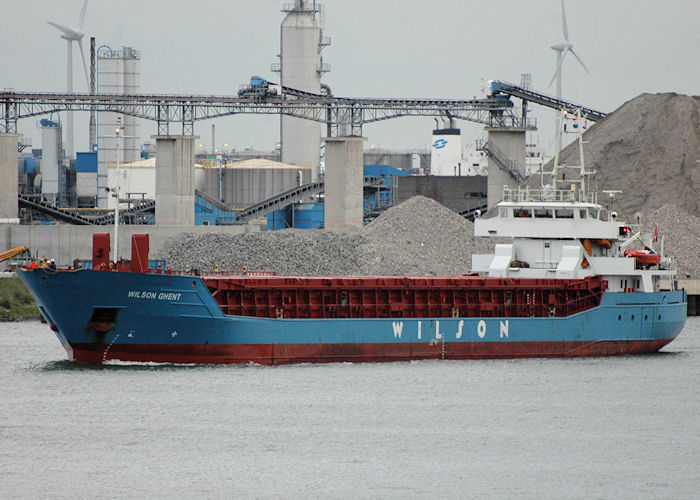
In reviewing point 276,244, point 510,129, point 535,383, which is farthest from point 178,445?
point 510,129

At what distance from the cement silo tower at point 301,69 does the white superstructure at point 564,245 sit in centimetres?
5637

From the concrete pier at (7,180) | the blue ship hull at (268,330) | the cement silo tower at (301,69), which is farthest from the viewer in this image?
the cement silo tower at (301,69)

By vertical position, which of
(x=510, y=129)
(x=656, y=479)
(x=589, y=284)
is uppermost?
(x=510, y=129)

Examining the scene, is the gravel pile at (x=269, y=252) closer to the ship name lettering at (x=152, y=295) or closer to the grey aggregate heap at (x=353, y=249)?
the grey aggregate heap at (x=353, y=249)

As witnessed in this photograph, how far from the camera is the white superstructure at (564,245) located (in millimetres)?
45438

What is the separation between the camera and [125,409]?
111 ft

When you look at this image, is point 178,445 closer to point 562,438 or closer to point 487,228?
point 562,438

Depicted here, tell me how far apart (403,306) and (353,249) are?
25410 mm

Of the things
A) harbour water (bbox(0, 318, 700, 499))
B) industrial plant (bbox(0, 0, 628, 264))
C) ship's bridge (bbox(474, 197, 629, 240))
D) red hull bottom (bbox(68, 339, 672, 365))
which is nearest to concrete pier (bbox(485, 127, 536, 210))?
industrial plant (bbox(0, 0, 628, 264))

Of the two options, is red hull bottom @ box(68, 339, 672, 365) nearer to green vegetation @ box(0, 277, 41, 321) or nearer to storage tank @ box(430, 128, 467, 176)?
green vegetation @ box(0, 277, 41, 321)

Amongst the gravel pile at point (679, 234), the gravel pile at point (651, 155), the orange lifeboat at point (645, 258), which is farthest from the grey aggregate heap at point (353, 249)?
the orange lifeboat at point (645, 258)

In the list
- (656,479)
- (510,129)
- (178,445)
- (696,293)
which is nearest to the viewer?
(656,479)

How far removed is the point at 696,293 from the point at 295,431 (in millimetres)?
40502

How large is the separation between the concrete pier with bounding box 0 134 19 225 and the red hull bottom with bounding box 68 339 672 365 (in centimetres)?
3511
